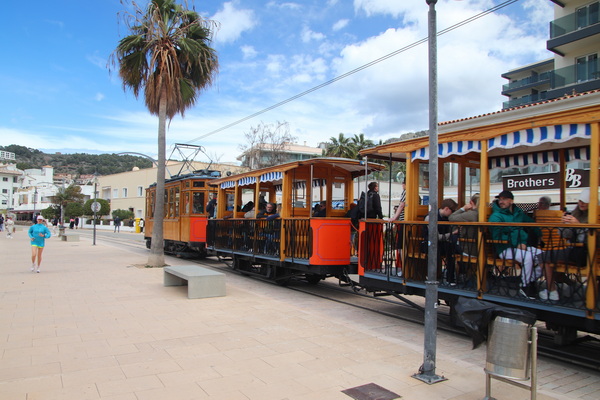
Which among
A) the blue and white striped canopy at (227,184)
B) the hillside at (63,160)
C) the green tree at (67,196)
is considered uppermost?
the hillside at (63,160)

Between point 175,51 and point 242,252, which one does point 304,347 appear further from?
point 175,51

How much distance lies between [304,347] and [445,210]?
10.7 feet

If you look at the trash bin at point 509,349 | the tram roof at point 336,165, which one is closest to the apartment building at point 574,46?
the tram roof at point 336,165

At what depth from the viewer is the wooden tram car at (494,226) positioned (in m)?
4.85

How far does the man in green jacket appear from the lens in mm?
5293

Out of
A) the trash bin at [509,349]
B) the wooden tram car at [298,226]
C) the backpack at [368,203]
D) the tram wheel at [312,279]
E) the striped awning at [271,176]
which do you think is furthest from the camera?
the tram wheel at [312,279]

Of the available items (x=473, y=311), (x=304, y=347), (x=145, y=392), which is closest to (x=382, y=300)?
(x=304, y=347)

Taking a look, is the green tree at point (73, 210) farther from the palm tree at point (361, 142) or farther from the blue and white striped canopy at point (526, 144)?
the blue and white striped canopy at point (526, 144)

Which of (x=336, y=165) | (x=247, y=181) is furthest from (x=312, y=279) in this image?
(x=247, y=181)

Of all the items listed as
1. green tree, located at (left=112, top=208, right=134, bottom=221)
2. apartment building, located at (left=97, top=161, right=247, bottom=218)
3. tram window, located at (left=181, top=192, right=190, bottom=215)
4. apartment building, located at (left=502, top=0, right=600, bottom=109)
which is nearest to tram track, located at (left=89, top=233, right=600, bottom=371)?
tram window, located at (left=181, top=192, right=190, bottom=215)

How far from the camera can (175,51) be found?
14141mm

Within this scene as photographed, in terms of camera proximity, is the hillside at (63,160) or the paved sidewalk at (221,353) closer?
the paved sidewalk at (221,353)

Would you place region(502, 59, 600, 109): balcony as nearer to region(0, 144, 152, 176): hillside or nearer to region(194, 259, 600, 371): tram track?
region(194, 259, 600, 371): tram track

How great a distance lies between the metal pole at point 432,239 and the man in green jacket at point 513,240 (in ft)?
4.72
